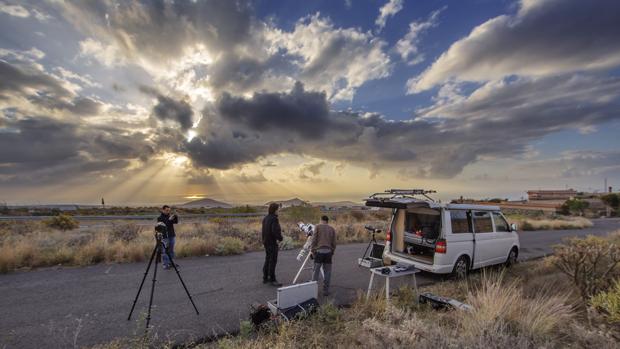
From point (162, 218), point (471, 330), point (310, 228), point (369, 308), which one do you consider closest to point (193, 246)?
point (162, 218)

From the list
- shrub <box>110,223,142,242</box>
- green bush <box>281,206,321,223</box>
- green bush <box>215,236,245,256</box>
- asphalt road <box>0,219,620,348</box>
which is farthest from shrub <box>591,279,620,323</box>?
green bush <box>281,206,321,223</box>

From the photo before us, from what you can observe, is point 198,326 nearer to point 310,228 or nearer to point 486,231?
point 310,228

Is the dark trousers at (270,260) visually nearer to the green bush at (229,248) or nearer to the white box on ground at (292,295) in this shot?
the white box on ground at (292,295)

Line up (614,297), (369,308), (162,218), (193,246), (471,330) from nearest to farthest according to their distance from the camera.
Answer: (471,330)
(614,297)
(369,308)
(162,218)
(193,246)

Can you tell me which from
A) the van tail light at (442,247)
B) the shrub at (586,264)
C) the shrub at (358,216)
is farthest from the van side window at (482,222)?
the shrub at (358,216)

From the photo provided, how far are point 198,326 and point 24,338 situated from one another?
261 cm

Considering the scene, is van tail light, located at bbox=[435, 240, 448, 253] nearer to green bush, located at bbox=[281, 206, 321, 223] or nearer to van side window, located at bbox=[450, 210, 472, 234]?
van side window, located at bbox=[450, 210, 472, 234]

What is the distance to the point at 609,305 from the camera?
4.88 metres

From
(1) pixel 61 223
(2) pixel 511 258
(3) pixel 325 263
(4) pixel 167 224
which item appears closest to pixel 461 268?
(2) pixel 511 258

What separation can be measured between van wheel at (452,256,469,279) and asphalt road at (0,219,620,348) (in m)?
0.70

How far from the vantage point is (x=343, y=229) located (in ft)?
55.9

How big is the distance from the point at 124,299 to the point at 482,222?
372 inches

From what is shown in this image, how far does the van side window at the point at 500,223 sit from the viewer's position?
8.73m

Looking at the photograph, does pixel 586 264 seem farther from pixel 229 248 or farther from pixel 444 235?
pixel 229 248
